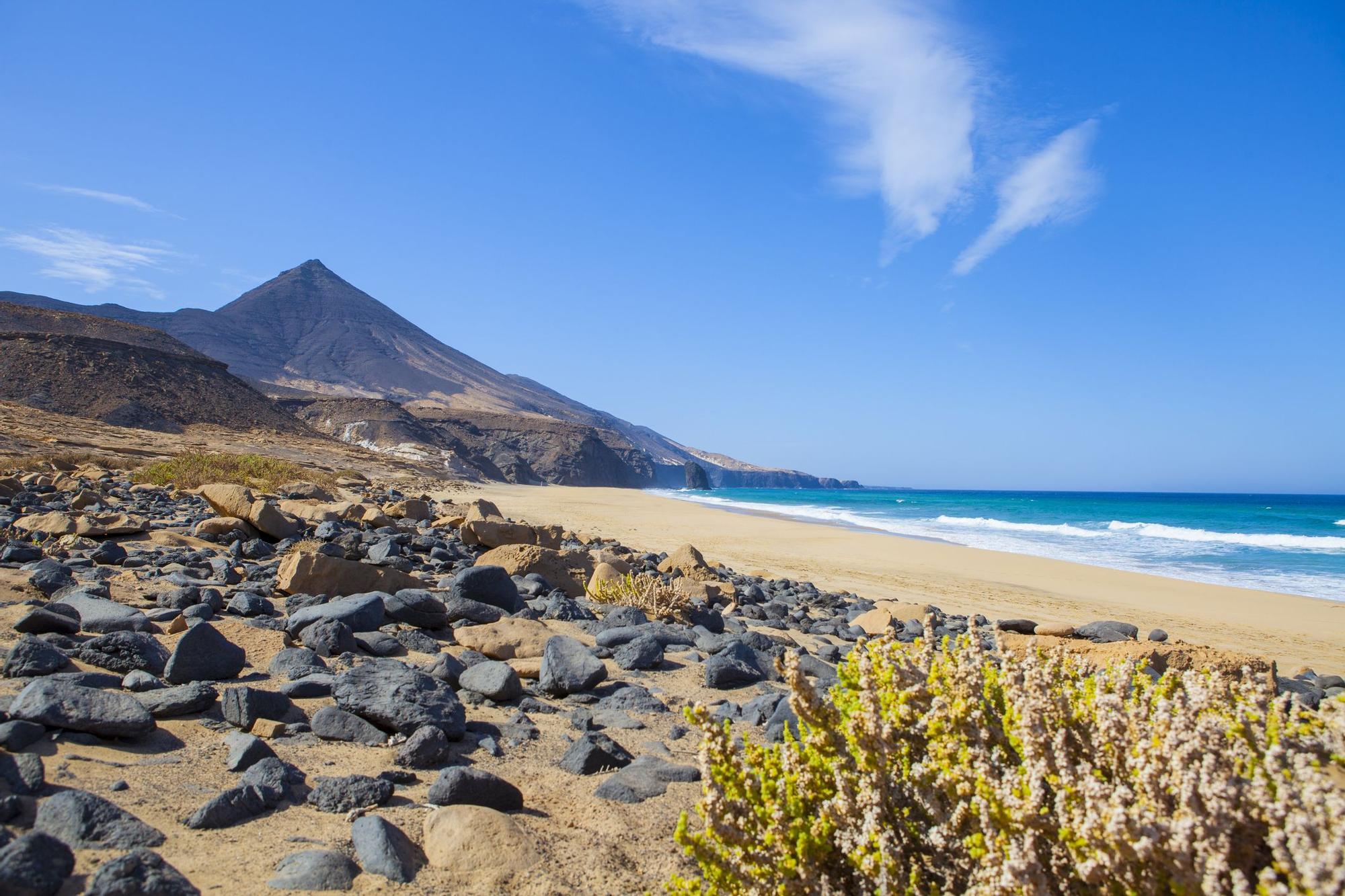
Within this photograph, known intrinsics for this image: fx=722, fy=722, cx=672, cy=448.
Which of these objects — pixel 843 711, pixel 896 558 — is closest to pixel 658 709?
pixel 843 711

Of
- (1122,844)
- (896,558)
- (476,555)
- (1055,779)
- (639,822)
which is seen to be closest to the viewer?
(1122,844)

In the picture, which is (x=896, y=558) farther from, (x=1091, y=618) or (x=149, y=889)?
(x=149, y=889)

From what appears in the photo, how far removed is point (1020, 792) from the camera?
72.7 inches

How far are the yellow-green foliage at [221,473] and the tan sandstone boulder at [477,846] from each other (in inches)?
476

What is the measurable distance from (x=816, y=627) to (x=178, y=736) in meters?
6.41

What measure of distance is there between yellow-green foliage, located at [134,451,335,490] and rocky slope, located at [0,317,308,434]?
2145 centimetres

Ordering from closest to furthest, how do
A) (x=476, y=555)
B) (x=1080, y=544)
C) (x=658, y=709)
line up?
1. (x=658, y=709)
2. (x=476, y=555)
3. (x=1080, y=544)

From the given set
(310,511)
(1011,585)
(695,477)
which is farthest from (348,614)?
(695,477)

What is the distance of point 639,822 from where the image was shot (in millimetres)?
3242

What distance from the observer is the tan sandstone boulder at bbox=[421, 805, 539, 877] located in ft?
8.72

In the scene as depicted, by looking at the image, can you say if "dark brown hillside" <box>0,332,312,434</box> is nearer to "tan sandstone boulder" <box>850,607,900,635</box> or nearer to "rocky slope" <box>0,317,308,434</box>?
"rocky slope" <box>0,317,308,434</box>

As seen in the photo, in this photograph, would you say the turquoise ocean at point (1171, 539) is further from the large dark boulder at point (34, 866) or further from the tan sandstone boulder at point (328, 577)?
the large dark boulder at point (34, 866)

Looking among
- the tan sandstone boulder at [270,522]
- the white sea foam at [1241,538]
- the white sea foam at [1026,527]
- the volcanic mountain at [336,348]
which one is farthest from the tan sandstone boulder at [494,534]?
the volcanic mountain at [336,348]

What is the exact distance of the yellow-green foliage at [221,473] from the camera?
49.2ft
